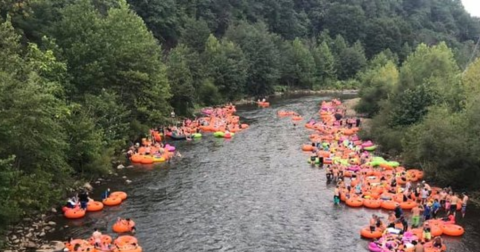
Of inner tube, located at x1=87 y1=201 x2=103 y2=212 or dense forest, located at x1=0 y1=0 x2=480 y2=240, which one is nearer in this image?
dense forest, located at x1=0 y1=0 x2=480 y2=240

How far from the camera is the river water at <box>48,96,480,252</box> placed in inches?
1112

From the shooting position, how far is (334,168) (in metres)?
41.9

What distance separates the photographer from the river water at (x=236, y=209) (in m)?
28.2

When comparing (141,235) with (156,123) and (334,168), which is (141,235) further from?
(156,123)

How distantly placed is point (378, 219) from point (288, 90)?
80031 millimetres

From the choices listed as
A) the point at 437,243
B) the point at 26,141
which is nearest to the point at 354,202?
the point at 437,243

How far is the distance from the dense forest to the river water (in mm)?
3951

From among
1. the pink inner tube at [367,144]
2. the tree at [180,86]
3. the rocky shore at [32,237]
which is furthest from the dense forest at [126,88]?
the pink inner tube at [367,144]

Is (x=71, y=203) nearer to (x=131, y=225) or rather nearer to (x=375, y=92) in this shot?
(x=131, y=225)

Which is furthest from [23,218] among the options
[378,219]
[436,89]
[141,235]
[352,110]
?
[352,110]

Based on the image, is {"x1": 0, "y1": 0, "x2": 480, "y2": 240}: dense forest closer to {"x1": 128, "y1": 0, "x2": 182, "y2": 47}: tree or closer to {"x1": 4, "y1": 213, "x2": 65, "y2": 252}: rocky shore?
{"x1": 128, "y1": 0, "x2": 182, "y2": 47}: tree

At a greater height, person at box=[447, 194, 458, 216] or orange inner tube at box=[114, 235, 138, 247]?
person at box=[447, 194, 458, 216]

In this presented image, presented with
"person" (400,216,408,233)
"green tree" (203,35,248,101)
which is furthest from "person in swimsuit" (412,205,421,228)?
"green tree" (203,35,248,101)

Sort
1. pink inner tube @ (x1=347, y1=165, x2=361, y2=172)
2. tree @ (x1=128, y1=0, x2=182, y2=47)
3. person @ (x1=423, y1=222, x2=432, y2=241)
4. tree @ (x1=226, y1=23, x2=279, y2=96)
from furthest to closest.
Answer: tree @ (x1=128, y1=0, x2=182, y2=47) → tree @ (x1=226, y1=23, x2=279, y2=96) → pink inner tube @ (x1=347, y1=165, x2=361, y2=172) → person @ (x1=423, y1=222, x2=432, y2=241)
